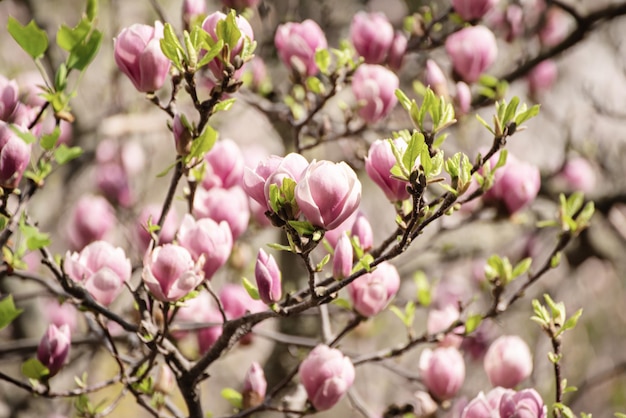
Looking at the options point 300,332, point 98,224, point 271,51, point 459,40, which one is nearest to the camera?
point 459,40

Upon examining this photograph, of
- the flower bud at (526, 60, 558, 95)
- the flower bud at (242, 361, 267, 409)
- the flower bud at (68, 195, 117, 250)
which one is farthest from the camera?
the flower bud at (526, 60, 558, 95)

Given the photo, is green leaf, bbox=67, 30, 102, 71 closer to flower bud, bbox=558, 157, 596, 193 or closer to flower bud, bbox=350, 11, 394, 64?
flower bud, bbox=350, 11, 394, 64

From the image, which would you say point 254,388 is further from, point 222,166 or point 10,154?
point 10,154

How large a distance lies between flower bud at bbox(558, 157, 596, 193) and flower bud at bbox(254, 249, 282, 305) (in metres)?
1.28

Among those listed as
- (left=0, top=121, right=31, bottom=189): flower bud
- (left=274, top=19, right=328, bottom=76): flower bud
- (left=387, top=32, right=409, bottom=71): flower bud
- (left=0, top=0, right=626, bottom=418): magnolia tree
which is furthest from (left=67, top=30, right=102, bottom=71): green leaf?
(left=387, top=32, right=409, bottom=71): flower bud

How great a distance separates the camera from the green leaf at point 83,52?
80 cm

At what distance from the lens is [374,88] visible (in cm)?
113

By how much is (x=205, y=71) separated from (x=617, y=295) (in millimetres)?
2977

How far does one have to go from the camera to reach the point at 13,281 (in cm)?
164

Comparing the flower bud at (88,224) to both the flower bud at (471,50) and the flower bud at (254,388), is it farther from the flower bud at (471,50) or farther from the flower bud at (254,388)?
the flower bud at (471,50)

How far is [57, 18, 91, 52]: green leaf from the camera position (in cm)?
78

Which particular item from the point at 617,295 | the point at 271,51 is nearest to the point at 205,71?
the point at 271,51

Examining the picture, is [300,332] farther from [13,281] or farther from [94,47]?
[94,47]

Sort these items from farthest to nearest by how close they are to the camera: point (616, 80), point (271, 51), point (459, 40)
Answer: point (616, 80)
point (271, 51)
point (459, 40)
